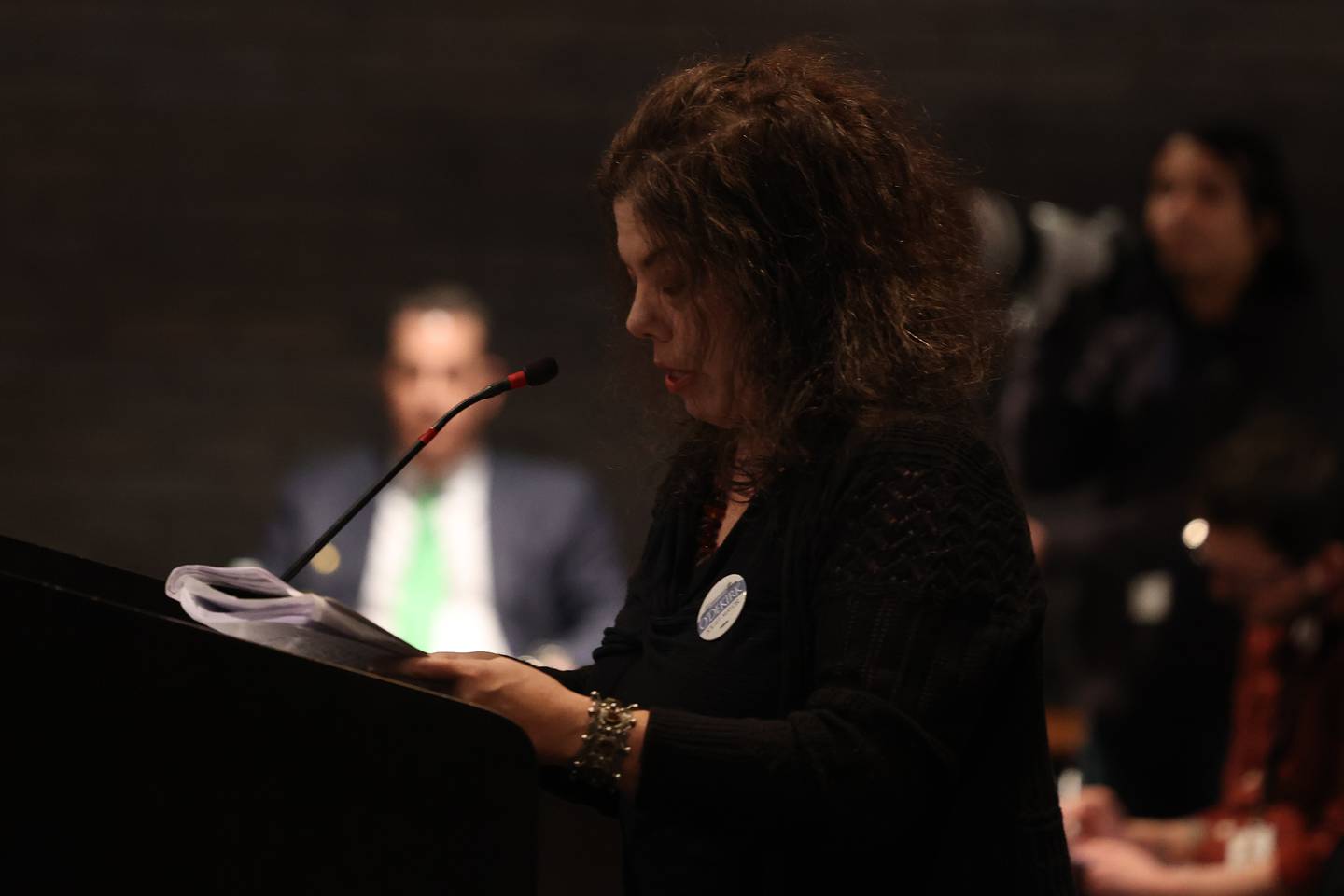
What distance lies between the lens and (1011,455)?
3852mm

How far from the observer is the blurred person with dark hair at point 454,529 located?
3.84m

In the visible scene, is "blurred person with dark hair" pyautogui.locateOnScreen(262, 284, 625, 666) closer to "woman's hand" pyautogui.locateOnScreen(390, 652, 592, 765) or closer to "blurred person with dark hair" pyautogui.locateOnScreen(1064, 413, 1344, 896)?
"blurred person with dark hair" pyautogui.locateOnScreen(1064, 413, 1344, 896)

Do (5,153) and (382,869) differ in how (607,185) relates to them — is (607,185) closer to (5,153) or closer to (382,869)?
(382,869)

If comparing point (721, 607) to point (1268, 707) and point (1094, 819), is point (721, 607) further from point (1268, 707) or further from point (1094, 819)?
point (1268, 707)

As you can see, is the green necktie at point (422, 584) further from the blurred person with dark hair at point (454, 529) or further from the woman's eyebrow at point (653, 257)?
the woman's eyebrow at point (653, 257)

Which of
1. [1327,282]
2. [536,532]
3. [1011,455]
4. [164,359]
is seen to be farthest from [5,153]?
[1327,282]

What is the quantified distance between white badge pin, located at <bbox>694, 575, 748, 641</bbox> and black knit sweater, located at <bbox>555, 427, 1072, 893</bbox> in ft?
0.04

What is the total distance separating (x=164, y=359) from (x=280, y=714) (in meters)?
3.80

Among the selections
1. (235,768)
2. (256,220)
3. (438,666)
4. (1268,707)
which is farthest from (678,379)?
(256,220)

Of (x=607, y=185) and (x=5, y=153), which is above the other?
(x=5, y=153)

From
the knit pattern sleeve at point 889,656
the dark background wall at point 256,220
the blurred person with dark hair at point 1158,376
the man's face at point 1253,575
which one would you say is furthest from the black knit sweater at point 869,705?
the dark background wall at point 256,220

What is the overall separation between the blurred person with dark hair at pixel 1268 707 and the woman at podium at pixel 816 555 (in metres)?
1.45

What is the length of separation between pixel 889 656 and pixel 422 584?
9.59ft

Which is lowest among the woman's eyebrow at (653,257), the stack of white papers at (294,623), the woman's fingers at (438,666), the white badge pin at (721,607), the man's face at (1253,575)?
the woman's fingers at (438,666)
